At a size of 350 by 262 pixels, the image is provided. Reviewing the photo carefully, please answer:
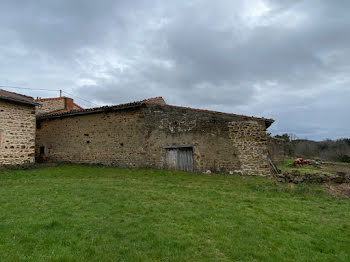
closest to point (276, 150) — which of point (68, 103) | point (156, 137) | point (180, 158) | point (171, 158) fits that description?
point (180, 158)

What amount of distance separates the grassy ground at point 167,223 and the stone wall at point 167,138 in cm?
344

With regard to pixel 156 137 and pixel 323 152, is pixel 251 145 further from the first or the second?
pixel 323 152

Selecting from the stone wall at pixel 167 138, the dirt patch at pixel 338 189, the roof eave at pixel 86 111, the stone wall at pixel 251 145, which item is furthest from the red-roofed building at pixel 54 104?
the dirt patch at pixel 338 189

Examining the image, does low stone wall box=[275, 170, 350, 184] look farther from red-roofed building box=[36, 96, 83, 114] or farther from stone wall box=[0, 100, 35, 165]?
red-roofed building box=[36, 96, 83, 114]

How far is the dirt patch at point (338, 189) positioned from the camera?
9172mm

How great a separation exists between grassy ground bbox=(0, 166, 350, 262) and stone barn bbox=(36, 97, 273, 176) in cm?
350

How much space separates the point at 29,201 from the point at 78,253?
374 centimetres

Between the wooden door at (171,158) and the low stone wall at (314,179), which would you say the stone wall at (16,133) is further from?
the low stone wall at (314,179)

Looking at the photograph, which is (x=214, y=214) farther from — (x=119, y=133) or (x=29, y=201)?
(x=119, y=133)

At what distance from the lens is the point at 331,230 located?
541 centimetres

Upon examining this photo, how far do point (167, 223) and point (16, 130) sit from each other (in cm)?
1213

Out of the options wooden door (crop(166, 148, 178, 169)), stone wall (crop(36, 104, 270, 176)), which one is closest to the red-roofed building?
stone wall (crop(36, 104, 270, 176))

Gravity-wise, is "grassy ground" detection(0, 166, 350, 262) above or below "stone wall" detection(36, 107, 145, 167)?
below

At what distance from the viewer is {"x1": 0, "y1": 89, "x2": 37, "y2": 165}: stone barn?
1241 centimetres
